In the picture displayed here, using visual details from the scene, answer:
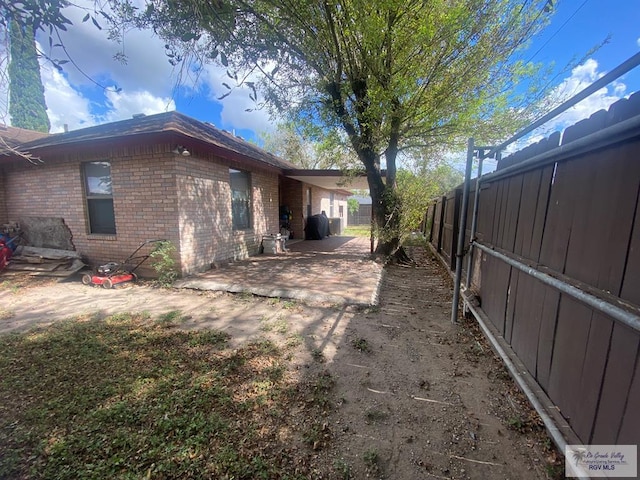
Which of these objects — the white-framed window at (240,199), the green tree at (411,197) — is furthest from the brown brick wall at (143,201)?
the green tree at (411,197)

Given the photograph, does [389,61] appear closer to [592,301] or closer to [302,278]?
[302,278]

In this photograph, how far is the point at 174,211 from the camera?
5488 millimetres

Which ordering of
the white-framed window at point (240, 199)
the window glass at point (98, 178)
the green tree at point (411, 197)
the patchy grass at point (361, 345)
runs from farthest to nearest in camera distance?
the white-framed window at point (240, 199), the green tree at point (411, 197), the window glass at point (98, 178), the patchy grass at point (361, 345)

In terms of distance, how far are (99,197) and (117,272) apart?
6.40ft

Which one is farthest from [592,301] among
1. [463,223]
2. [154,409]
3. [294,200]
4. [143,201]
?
[294,200]

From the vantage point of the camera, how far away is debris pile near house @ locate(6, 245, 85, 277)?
5883mm

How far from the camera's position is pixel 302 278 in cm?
577

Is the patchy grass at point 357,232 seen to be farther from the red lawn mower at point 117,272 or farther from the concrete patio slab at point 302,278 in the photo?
the red lawn mower at point 117,272

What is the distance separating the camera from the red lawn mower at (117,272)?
17.4ft

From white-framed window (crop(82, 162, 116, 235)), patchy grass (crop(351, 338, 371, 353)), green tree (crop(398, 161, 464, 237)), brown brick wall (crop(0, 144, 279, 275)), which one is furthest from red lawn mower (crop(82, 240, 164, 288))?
green tree (crop(398, 161, 464, 237))

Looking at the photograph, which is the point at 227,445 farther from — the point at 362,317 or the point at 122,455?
the point at 362,317

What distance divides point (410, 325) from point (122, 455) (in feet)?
10.4

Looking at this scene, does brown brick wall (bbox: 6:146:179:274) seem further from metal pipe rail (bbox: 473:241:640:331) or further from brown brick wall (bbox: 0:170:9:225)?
metal pipe rail (bbox: 473:241:640:331)

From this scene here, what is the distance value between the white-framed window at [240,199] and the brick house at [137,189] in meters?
0.03
